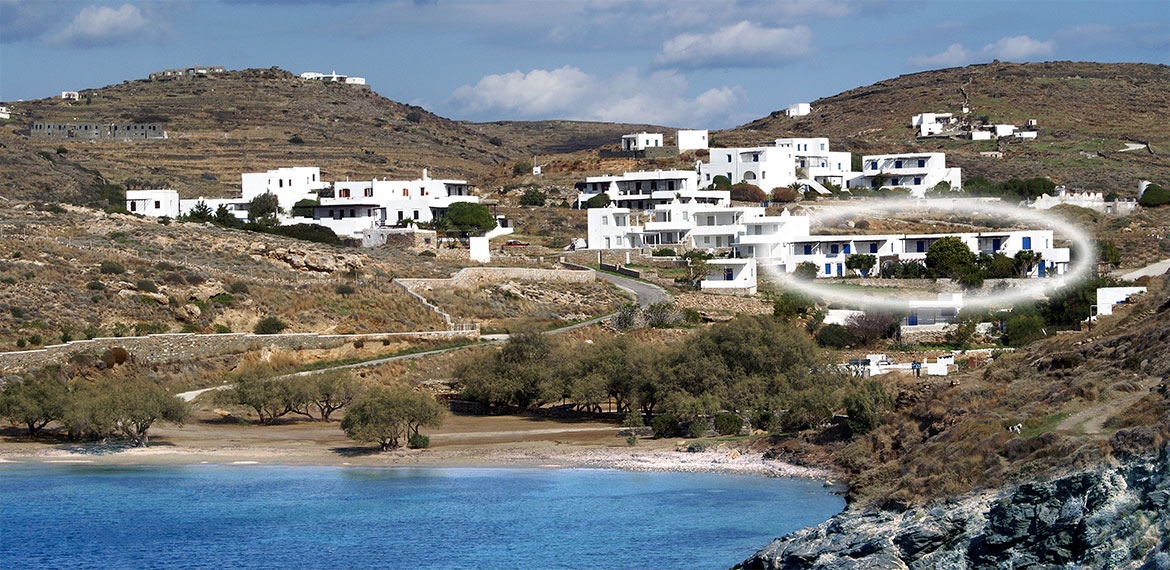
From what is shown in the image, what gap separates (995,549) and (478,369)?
95.4ft

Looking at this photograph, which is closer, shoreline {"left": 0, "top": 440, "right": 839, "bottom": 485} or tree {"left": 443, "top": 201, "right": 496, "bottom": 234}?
shoreline {"left": 0, "top": 440, "right": 839, "bottom": 485}

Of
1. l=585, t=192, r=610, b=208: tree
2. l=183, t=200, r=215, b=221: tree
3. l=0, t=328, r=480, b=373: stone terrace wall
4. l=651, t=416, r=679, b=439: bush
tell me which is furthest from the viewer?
l=585, t=192, r=610, b=208: tree

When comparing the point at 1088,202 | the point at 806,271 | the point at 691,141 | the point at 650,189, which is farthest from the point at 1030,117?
the point at 806,271

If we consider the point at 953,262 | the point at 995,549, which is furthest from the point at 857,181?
the point at 995,549

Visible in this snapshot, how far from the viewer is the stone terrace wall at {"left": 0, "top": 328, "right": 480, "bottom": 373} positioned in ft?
150

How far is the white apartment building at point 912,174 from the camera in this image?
9094cm

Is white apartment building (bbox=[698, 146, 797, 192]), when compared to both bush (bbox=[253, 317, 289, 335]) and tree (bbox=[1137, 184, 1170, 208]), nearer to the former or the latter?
tree (bbox=[1137, 184, 1170, 208])

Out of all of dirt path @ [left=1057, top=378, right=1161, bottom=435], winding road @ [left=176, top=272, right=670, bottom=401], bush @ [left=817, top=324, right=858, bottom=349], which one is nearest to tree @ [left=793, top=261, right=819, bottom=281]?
winding road @ [left=176, top=272, right=670, bottom=401]

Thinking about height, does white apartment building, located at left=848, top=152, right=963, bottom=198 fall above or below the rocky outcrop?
above


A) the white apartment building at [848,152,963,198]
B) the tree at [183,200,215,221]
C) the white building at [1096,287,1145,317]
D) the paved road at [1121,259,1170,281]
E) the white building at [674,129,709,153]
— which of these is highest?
the white building at [674,129,709,153]

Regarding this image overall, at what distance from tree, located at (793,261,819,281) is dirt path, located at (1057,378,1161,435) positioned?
41538 millimetres

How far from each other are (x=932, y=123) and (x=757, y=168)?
3783 centimetres

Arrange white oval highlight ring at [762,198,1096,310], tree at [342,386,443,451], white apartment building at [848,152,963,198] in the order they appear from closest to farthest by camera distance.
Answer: tree at [342,386,443,451], white oval highlight ring at [762,198,1096,310], white apartment building at [848,152,963,198]

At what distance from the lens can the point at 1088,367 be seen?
102ft
